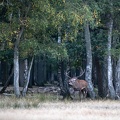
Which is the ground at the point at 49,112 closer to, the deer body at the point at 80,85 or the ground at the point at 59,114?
the ground at the point at 59,114

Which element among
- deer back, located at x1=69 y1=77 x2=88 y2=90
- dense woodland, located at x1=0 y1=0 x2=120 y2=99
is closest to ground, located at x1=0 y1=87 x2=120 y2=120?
dense woodland, located at x1=0 y1=0 x2=120 y2=99

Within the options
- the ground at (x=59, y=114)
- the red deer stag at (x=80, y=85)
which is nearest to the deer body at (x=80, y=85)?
the red deer stag at (x=80, y=85)

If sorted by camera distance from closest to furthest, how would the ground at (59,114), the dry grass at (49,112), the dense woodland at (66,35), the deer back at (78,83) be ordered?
the ground at (59,114)
the dry grass at (49,112)
the dense woodland at (66,35)
the deer back at (78,83)

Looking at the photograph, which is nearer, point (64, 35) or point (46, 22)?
point (46, 22)

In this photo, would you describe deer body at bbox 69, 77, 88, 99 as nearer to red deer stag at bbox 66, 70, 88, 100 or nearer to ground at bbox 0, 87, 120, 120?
red deer stag at bbox 66, 70, 88, 100

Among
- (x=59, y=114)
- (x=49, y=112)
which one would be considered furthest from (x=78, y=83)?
(x=59, y=114)

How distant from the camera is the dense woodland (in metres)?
24.0

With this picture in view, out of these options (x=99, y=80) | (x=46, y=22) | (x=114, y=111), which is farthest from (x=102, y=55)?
(x=114, y=111)

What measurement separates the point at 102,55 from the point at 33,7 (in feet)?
22.2

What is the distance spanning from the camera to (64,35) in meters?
27.6

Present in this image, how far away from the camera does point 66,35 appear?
2650cm

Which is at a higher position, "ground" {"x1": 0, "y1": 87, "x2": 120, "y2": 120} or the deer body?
the deer body

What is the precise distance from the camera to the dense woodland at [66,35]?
2400cm

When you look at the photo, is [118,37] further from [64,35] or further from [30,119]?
[30,119]
